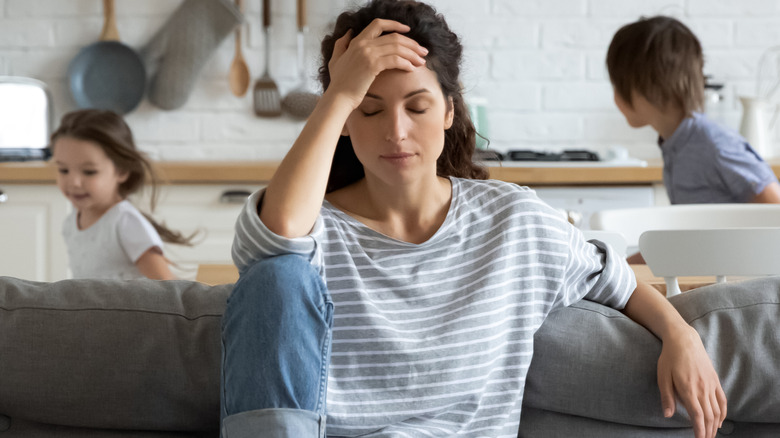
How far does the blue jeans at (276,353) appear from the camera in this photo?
103 centimetres

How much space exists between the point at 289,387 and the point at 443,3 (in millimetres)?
2594

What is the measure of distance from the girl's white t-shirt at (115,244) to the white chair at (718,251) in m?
1.41

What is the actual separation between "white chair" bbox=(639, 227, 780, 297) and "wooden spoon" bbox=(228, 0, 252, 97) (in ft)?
7.49

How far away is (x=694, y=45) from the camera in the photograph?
2.46m

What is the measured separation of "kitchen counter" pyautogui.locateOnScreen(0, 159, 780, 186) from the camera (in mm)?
2893

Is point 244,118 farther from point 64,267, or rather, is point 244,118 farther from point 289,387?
point 289,387

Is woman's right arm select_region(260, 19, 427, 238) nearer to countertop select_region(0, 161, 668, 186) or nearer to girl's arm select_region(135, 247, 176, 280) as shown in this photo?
girl's arm select_region(135, 247, 176, 280)

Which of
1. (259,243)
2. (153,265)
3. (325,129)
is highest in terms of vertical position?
(325,129)

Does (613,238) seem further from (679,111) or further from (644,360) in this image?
(679,111)

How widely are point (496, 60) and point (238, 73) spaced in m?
0.99

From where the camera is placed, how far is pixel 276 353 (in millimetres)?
1040

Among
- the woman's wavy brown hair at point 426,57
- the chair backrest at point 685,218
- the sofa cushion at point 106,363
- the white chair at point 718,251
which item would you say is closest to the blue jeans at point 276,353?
the sofa cushion at point 106,363

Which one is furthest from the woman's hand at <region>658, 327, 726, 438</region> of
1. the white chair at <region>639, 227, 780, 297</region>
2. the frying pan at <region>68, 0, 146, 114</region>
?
the frying pan at <region>68, 0, 146, 114</region>

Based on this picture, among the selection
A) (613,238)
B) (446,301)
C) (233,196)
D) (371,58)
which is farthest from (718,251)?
(233,196)
